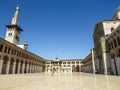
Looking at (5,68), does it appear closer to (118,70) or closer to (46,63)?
(118,70)

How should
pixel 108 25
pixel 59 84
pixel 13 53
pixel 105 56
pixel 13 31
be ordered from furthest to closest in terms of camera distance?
pixel 13 31 < pixel 13 53 < pixel 108 25 < pixel 105 56 < pixel 59 84

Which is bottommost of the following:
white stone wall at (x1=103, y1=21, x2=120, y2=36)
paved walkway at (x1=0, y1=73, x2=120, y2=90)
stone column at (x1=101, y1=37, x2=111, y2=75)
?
paved walkway at (x1=0, y1=73, x2=120, y2=90)

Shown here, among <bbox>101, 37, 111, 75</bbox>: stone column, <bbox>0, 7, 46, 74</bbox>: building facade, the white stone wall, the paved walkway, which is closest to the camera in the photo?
the paved walkway

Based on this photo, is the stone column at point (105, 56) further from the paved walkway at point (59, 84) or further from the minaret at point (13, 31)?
the minaret at point (13, 31)

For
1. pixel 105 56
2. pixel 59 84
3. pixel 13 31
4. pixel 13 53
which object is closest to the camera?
pixel 59 84

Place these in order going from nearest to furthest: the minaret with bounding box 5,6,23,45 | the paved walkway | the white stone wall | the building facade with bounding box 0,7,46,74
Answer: the paved walkway < the white stone wall < the building facade with bounding box 0,7,46,74 < the minaret with bounding box 5,6,23,45

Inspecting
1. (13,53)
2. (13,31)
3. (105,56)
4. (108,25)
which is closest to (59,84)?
(105,56)

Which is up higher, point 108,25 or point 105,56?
point 108,25

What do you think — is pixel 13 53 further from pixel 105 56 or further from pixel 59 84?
pixel 59 84

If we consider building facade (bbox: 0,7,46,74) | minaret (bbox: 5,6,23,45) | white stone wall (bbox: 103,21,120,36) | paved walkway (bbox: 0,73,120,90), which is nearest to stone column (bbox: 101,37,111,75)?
white stone wall (bbox: 103,21,120,36)

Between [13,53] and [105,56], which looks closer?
[105,56]

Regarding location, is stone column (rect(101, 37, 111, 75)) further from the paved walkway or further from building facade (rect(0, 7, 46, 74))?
building facade (rect(0, 7, 46, 74))

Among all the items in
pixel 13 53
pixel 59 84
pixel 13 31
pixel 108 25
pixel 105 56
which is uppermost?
pixel 13 31

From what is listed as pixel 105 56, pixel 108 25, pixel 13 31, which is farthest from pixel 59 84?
Answer: pixel 13 31
